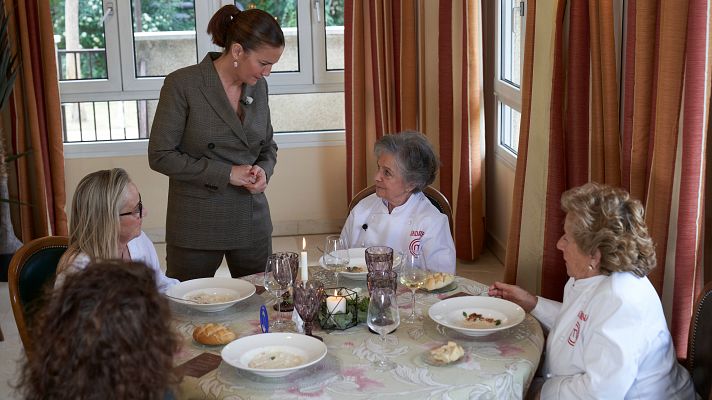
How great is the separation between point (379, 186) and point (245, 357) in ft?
3.74

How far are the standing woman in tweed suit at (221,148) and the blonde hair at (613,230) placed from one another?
1271mm

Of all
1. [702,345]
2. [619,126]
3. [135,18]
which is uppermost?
[135,18]

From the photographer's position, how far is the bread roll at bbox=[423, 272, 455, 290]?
271 centimetres

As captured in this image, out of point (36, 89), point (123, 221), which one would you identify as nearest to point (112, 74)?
point (36, 89)

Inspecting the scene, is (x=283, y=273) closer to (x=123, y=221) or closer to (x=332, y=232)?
(x=123, y=221)

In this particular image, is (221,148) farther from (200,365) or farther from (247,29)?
(200,365)

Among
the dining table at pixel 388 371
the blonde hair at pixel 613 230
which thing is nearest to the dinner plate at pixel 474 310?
the dining table at pixel 388 371

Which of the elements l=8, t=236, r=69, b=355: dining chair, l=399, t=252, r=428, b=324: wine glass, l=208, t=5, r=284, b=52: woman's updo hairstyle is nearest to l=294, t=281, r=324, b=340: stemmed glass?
l=399, t=252, r=428, b=324: wine glass

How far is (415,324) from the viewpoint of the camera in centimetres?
246

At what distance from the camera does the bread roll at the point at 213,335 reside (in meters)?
2.33

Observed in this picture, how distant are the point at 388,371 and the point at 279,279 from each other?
0.48m

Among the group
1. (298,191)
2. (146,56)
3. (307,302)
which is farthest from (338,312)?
(146,56)

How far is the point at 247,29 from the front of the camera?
10.0 ft

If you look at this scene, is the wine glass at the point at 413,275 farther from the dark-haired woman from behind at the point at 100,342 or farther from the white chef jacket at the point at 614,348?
the dark-haired woman from behind at the point at 100,342
